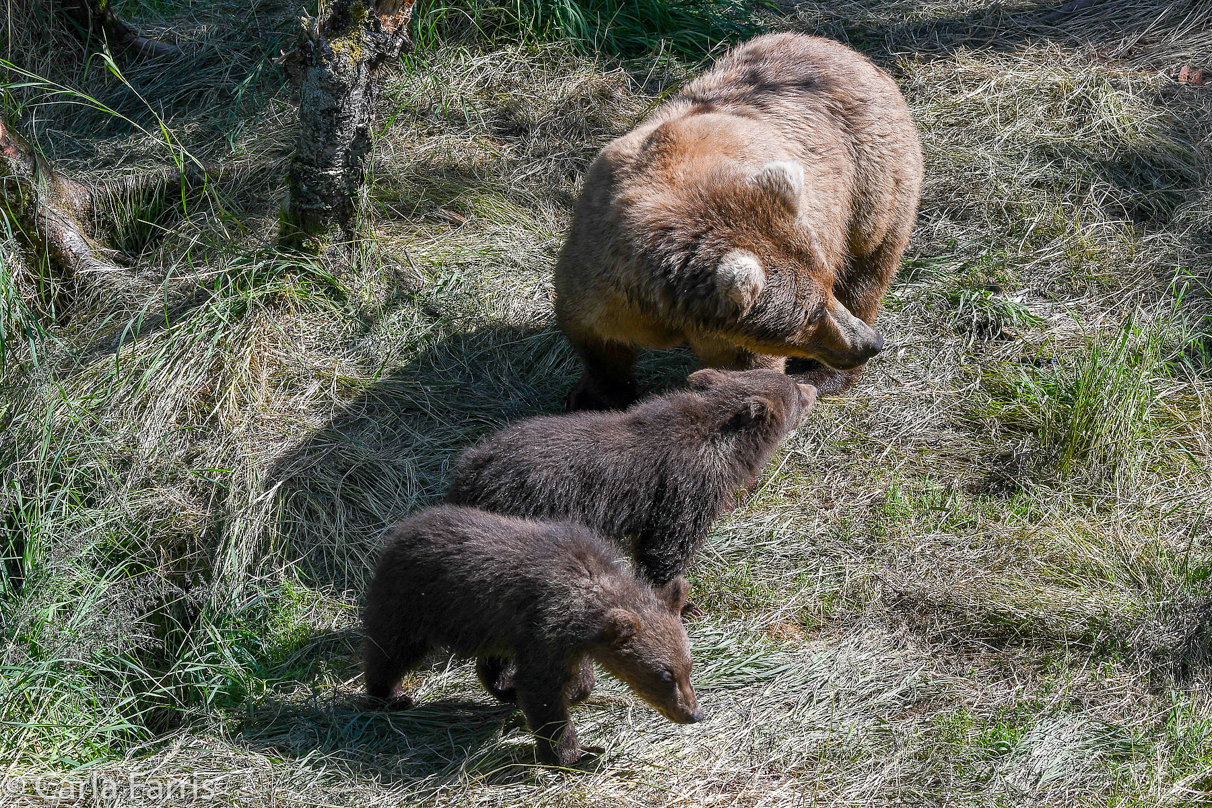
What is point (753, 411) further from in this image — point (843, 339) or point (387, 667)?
point (387, 667)

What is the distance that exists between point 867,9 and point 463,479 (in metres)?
6.13

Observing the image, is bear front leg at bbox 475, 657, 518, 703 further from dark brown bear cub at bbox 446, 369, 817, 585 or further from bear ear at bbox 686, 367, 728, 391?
bear ear at bbox 686, 367, 728, 391

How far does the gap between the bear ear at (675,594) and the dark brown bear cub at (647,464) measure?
311mm

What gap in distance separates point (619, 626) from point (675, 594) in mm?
452

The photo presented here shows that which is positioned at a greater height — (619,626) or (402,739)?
(619,626)

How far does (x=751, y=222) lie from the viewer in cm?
452

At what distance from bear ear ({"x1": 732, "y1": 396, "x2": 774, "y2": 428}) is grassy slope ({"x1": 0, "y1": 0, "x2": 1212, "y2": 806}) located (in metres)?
0.70

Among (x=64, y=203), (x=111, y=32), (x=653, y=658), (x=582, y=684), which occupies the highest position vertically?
(x=111, y=32)

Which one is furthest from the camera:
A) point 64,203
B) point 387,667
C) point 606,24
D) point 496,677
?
point 606,24

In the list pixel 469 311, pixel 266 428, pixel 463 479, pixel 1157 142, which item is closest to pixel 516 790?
pixel 463 479

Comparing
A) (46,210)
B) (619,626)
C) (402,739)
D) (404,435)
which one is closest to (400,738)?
(402,739)

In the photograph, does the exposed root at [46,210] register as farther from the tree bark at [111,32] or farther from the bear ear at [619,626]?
the bear ear at [619,626]

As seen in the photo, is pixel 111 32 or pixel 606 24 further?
pixel 606 24

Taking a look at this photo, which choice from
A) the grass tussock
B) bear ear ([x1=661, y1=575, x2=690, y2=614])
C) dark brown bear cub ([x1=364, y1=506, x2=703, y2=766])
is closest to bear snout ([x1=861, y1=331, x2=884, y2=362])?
bear ear ([x1=661, y1=575, x2=690, y2=614])
